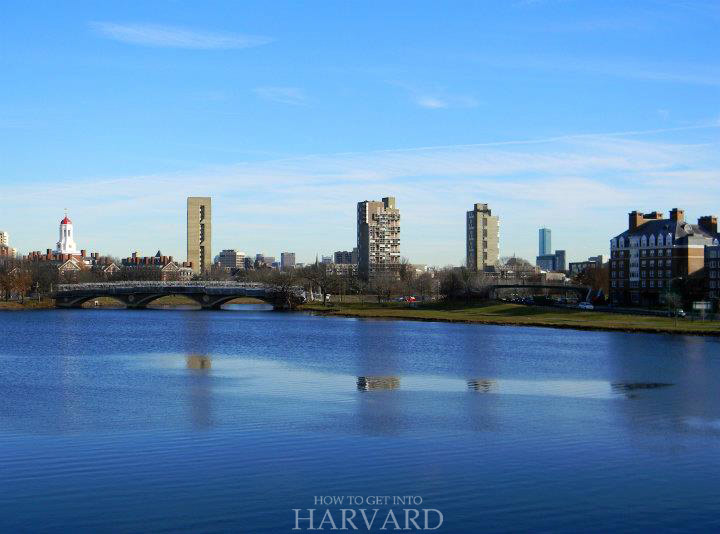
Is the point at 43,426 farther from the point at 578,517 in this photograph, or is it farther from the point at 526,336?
the point at 526,336

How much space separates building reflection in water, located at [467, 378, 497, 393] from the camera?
40.8 meters

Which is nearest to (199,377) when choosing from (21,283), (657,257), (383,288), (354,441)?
(354,441)

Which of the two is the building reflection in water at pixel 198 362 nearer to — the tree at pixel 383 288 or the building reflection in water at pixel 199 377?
the building reflection in water at pixel 199 377

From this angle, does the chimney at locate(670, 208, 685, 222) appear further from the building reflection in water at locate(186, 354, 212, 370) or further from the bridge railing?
the building reflection in water at locate(186, 354, 212, 370)

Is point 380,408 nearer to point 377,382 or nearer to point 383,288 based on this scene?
point 377,382

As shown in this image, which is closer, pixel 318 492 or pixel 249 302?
pixel 318 492

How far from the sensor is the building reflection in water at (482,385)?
134ft

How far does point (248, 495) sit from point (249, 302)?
162 metres

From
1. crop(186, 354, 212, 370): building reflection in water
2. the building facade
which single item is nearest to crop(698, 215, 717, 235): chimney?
the building facade

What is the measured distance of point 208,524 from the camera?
757 inches

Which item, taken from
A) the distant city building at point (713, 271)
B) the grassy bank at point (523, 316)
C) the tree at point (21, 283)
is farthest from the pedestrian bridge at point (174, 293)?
the distant city building at point (713, 271)

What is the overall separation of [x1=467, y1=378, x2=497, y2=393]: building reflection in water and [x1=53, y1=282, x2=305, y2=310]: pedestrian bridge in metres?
96.2

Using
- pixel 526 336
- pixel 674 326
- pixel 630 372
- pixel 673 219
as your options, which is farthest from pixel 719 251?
pixel 630 372

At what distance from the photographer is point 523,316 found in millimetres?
111188
